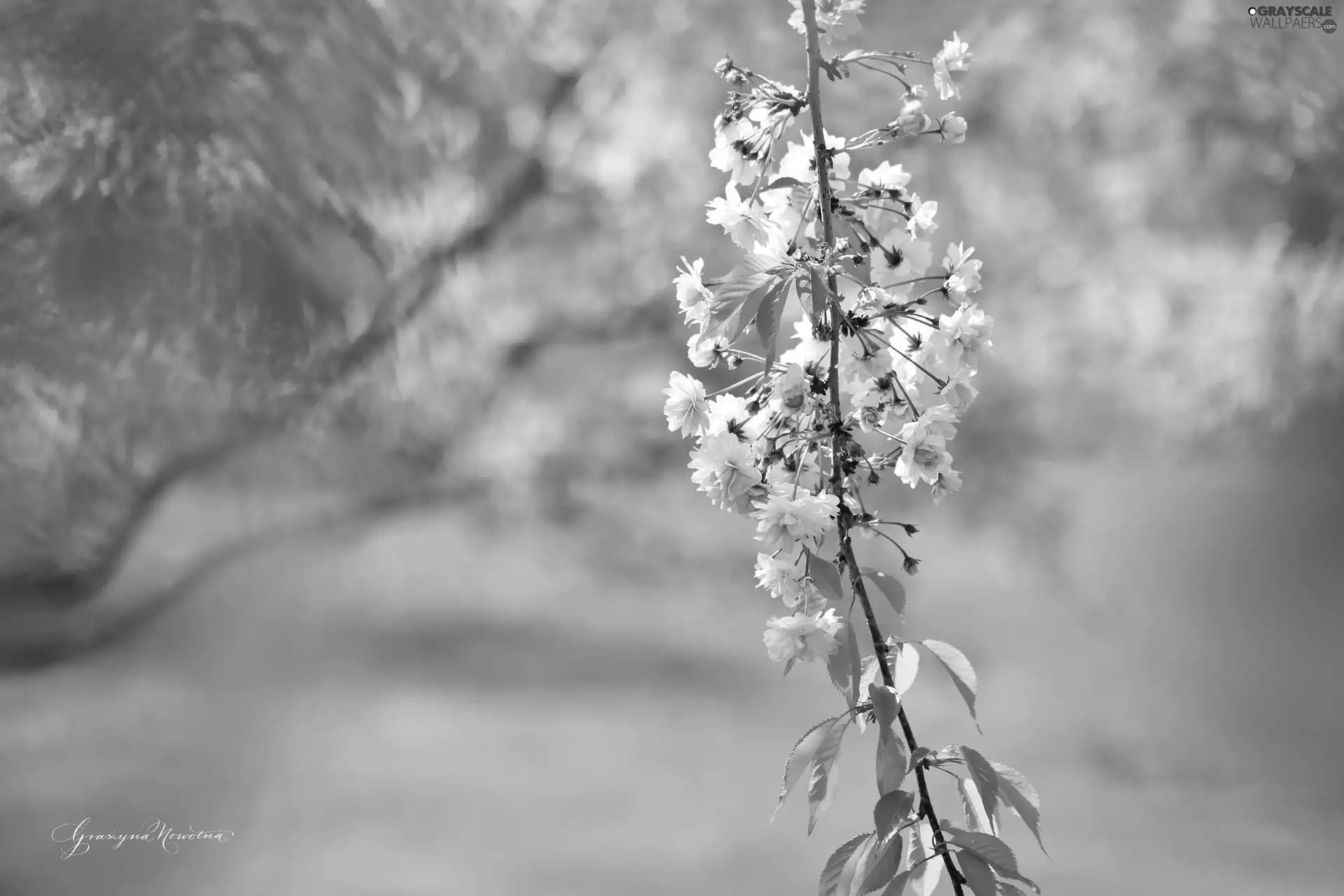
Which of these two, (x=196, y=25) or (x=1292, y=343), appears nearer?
(x=196, y=25)

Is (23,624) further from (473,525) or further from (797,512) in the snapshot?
(797,512)

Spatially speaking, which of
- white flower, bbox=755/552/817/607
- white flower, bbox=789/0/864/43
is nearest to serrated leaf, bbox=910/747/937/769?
white flower, bbox=755/552/817/607

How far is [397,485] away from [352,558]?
0.44 ft

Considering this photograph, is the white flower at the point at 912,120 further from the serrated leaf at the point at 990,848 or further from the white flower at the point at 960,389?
the serrated leaf at the point at 990,848

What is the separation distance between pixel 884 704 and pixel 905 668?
29 mm

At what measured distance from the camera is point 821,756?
60 centimetres

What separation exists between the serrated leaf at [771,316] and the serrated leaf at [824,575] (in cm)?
11

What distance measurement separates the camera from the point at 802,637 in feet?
1.88

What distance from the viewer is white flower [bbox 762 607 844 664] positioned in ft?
1.87

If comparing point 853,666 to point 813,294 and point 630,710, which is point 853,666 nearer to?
point 813,294

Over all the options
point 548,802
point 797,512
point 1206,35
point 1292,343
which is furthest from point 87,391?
point 1292,343
